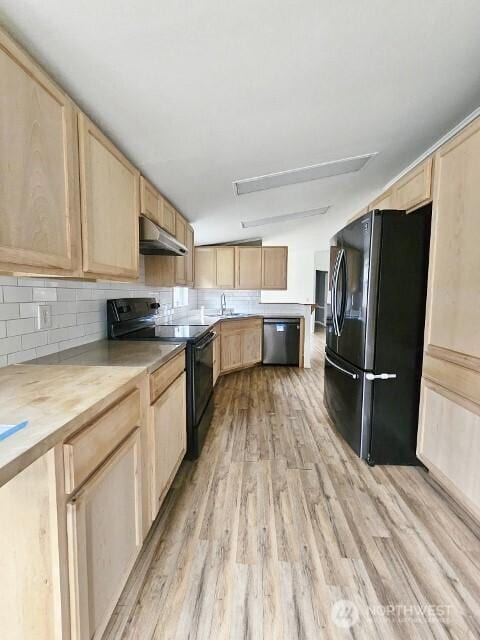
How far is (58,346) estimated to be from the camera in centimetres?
158

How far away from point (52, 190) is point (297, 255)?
6048 mm

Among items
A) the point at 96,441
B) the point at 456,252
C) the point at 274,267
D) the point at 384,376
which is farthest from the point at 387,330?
the point at 274,267

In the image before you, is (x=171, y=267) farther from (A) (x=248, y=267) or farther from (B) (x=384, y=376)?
(A) (x=248, y=267)

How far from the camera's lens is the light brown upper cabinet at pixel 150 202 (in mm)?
1924

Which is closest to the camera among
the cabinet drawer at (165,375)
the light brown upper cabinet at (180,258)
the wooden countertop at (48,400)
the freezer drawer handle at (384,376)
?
the wooden countertop at (48,400)

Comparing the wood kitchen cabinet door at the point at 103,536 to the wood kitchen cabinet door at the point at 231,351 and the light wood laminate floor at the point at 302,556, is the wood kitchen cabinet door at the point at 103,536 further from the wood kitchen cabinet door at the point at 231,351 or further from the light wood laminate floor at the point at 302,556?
the wood kitchen cabinet door at the point at 231,351

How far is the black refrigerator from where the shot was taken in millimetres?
1968

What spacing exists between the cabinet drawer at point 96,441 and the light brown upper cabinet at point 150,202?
1286 millimetres

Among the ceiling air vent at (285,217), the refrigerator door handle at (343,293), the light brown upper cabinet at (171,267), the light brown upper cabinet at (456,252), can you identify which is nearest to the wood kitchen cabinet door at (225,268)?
the ceiling air vent at (285,217)

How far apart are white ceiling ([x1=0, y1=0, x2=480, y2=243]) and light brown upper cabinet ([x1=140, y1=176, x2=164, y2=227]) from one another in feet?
0.32

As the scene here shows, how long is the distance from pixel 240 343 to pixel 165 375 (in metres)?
2.94

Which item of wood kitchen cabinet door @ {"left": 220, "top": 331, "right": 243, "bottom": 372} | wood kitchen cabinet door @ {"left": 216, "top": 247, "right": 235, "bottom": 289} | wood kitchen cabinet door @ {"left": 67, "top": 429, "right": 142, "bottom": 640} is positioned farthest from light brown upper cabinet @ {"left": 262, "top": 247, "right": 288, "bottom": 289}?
wood kitchen cabinet door @ {"left": 67, "top": 429, "right": 142, "bottom": 640}

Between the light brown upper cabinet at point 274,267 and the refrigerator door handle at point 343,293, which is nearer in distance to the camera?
the refrigerator door handle at point 343,293

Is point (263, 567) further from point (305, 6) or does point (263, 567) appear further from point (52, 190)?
point (305, 6)
